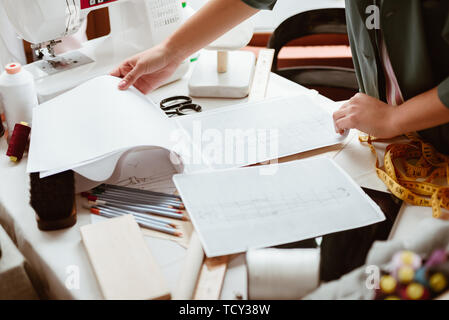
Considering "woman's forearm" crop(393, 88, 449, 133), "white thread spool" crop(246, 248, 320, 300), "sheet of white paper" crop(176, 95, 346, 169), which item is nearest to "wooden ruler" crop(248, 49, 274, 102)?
"sheet of white paper" crop(176, 95, 346, 169)

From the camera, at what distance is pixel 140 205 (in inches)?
35.8

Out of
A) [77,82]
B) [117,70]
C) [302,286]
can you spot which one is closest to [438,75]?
[302,286]

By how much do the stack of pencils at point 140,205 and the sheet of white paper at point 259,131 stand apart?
0.14 meters

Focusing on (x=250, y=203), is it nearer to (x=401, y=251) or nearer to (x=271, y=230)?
(x=271, y=230)

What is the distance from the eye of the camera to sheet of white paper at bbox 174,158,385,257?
32.2 inches

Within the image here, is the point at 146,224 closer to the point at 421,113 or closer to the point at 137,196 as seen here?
the point at 137,196

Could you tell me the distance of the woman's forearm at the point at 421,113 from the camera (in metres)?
0.91

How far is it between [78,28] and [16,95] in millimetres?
295

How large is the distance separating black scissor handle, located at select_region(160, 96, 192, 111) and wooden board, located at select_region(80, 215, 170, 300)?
47cm

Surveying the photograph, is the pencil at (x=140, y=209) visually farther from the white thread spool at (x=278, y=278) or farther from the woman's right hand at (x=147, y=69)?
the woman's right hand at (x=147, y=69)

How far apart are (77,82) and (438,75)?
93 cm

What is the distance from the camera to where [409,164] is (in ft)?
3.36

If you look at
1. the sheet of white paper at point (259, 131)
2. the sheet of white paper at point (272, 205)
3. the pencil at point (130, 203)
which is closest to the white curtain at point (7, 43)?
the sheet of white paper at point (259, 131)
